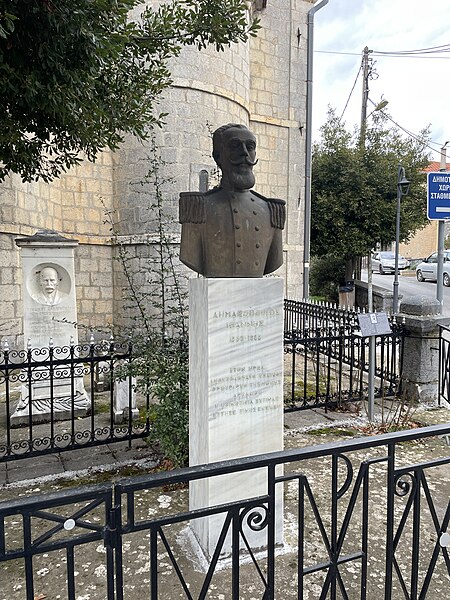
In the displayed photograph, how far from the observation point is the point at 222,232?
2633mm

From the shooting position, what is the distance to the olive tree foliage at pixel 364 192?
44.3 feet

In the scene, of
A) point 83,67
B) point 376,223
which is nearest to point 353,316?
point 83,67

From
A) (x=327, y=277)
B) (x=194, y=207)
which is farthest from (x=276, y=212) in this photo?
(x=327, y=277)

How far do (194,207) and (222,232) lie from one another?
0.71 ft

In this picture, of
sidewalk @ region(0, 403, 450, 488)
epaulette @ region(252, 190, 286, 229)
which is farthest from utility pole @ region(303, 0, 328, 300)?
epaulette @ region(252, 190, 286, 229)

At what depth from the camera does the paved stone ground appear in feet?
7.73

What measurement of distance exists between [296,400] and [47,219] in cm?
585

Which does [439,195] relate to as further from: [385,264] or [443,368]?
[385,264]

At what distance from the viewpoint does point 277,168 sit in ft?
38.7

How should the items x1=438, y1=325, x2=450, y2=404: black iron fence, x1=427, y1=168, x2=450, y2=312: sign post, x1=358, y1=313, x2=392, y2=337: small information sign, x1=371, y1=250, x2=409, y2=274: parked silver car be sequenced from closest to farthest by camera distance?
x1=358, y1=313, x2=392, y2=337: small information sign < x1=427, y1=168, x2=450, y2=312: sign post < x1=438, y1=325, x2=450, y2=404: black iron fence < x1=371, y1=250, x2=409, y2=274: parked silver car

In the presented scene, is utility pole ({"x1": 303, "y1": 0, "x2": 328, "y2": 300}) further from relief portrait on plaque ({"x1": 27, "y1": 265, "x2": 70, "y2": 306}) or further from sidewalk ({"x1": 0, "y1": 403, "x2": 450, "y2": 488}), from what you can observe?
relief portrait on plaque ({"x1": 27, "y1": 265, "x2": 70, "y2": 306})

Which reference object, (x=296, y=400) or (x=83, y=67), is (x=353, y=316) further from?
(x=83, y=67)

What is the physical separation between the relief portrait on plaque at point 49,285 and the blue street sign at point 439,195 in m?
4.35

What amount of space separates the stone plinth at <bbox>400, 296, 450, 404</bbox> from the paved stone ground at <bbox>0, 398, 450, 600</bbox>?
3.89 ft
